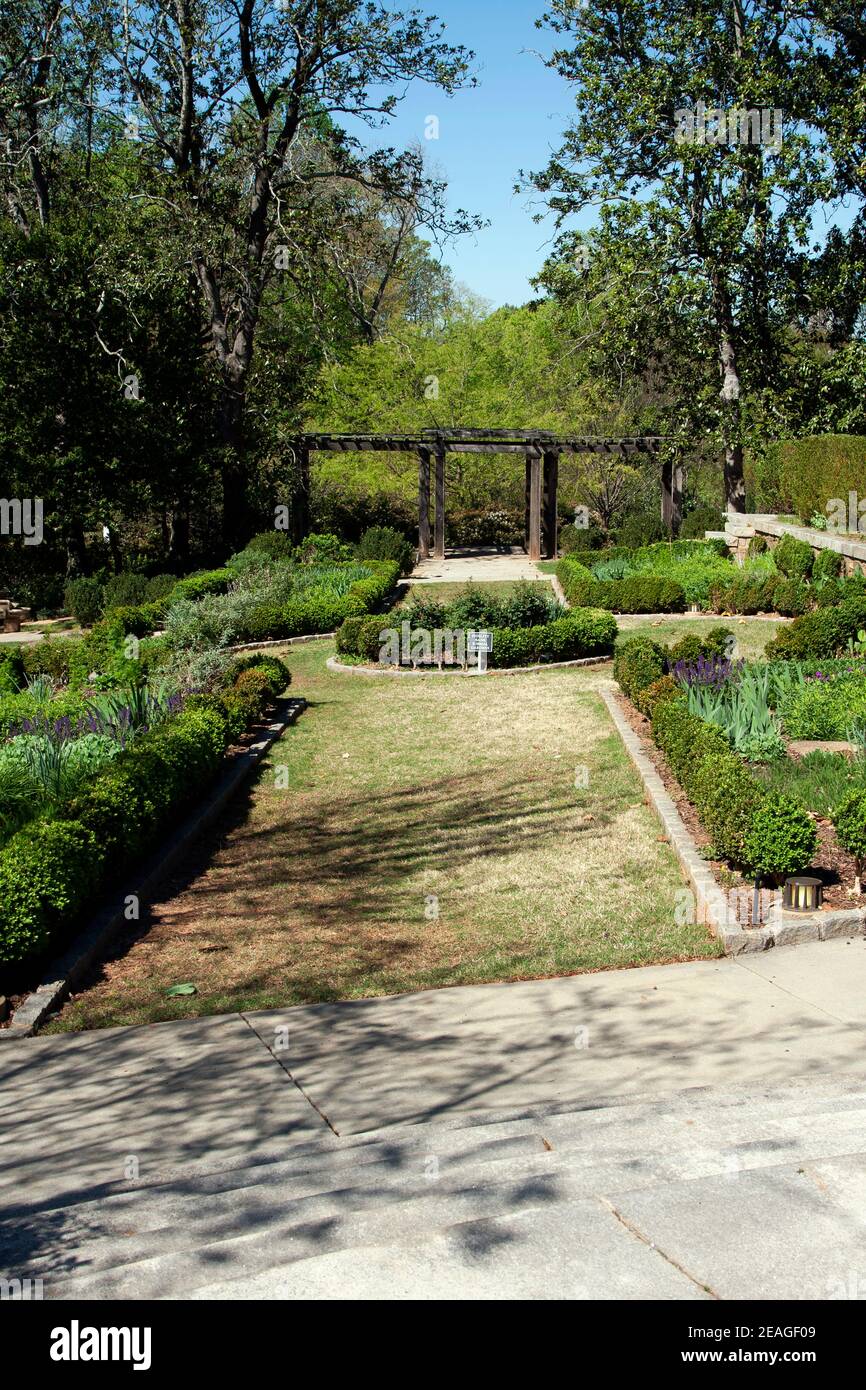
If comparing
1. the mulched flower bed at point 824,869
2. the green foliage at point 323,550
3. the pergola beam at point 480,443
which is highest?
the pergola beam at point 480,443

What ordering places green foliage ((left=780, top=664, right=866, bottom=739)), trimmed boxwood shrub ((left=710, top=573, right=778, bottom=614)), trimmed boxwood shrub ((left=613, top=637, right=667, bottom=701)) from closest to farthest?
green foliage ((left=780, top=664, right=866, bottom=739)), trimmed boxwood shrub ((left=613, top=637, right=667, bottom=701)), trimmed boxwood shrub ((left=710, top=573, right=778, bottom=614))

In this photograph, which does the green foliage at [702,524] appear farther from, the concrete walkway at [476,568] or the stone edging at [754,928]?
the stone edging at [754,928]

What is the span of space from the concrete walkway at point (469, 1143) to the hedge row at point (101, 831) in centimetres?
86

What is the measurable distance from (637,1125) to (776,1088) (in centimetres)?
83

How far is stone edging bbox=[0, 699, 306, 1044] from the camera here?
623cm

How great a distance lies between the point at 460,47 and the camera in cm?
2758

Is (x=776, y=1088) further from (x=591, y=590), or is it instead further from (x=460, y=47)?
(x=460, y=47)

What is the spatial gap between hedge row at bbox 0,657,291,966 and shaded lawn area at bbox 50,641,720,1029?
42 centimetres

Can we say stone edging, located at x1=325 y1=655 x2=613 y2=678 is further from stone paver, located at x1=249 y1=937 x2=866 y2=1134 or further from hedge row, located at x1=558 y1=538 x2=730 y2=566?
stone paver, located at x1=249 y1=937 x2=866 y2=1134

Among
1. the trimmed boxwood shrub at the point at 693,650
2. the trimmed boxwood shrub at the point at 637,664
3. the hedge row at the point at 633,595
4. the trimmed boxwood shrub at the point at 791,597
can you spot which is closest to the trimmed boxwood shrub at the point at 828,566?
the trimmed boxwood shrub at the point at 791,597

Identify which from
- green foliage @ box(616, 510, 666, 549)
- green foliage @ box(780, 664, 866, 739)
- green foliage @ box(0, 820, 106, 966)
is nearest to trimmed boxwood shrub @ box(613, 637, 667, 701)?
green foliage @ box(780, 664, 866, 739)

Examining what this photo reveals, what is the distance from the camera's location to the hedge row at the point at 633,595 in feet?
65.3

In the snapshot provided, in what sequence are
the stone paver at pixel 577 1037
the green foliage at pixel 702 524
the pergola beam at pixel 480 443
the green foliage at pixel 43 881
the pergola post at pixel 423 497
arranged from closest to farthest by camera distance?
the stone paver at pixel 577 1037 < the green foliage at pixel 43 881 < the green foliage at pixel 702 524 < the pergola beam at pixel 480 443 < the pergola post at pixel 423 497

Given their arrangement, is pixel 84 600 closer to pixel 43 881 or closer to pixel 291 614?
pixel 291 614
